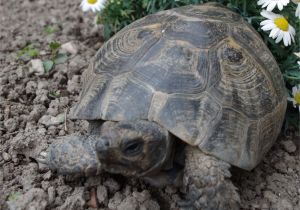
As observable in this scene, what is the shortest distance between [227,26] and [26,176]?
1.58 metres

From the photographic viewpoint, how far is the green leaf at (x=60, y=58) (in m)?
4.01

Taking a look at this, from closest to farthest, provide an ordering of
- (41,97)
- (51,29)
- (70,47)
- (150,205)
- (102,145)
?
(102,145) → (150,205) → (41,97) → (70,47) → (51,29)

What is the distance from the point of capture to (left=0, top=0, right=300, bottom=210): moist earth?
8.90 ft

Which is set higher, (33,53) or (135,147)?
(135,147)

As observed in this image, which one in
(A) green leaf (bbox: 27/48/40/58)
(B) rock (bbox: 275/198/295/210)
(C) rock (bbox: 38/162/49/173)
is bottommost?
(B) rock (bbox: 275/198/295/210)

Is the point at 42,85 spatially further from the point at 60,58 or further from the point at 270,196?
the point at 270,196

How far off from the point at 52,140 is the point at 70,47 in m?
1.29

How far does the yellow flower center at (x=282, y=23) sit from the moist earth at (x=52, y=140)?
31.8 inches

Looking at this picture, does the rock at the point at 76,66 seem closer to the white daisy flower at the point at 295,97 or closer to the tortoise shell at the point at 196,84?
the tortoise shell at the point at 196,84

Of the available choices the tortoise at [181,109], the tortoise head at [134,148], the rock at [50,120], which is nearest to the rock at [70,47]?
the rock at [50,120]

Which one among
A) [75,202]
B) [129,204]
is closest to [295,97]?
[129,204]

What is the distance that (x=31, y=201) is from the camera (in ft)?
8.48

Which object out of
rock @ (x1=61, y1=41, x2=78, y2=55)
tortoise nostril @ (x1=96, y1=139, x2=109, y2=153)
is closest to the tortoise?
tortoise nostril @ (x1=96, y1=139, x2=109, y2=153)

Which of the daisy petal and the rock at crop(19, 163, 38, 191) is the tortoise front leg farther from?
the daisy petal
